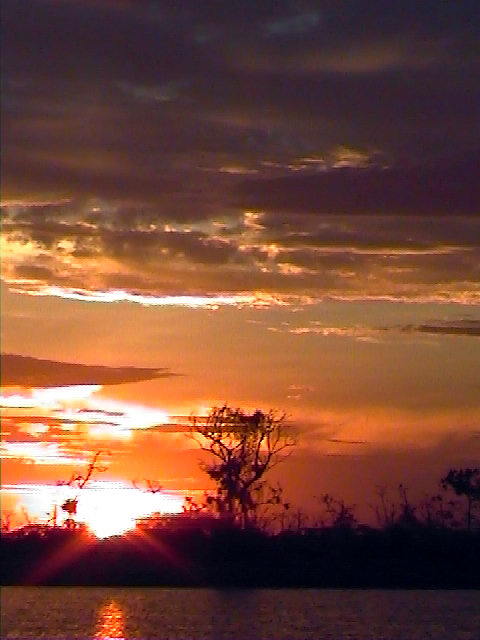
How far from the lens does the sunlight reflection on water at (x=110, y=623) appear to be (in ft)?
166

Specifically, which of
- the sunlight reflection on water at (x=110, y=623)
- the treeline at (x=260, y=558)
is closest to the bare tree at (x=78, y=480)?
the treeline at (x=260, y=558)

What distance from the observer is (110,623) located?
59.0 metres

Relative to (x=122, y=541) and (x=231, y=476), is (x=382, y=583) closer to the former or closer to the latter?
(x=122, y=541)

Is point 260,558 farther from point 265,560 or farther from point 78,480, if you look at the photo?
point 78,480

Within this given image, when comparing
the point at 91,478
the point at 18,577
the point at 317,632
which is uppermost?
the point at 91,478

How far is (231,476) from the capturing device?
163 feet

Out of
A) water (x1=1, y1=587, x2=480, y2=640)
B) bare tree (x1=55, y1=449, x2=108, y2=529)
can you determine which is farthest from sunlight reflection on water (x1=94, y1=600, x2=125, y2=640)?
bare tree (x1=55, y1=449, x2=108, y2=529)

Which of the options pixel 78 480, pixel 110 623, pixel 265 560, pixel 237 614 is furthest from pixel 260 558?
pixel 78 480

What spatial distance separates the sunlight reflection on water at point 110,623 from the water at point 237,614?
49mm

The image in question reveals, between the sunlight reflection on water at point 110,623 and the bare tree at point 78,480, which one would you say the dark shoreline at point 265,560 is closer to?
the sunlight reflection on water at point 110,623

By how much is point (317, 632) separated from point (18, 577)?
47.2 ft

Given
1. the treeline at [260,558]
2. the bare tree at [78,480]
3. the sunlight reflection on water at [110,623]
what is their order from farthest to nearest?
the treeline at [260,558] → the sunlight reflection on water at [110,623] → the bare tree at [78,480]

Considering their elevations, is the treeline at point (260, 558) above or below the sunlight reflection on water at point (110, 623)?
above

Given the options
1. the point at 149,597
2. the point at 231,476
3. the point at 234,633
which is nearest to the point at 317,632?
the point at 234,633
